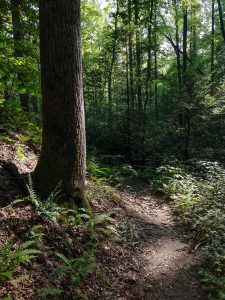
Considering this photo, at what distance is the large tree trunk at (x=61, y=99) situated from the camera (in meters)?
5.07

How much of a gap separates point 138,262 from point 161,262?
1.65 ft

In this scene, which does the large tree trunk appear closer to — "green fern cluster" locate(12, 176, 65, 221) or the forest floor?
"green fern cluster" locate(12, 176, 65, 221)

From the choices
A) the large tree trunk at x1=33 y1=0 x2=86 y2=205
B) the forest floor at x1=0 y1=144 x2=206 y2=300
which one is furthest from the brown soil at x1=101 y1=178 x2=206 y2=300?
the large tree trunk at x1=33 y1=0 x2=86 y2=205

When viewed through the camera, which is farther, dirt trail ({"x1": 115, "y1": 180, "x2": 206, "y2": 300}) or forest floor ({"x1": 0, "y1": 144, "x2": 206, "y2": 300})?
dirt trail ({"x1": 115, "y1": 180, "x2": 206, "y2": 300})

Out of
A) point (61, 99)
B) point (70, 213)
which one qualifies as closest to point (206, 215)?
point (70, 213)

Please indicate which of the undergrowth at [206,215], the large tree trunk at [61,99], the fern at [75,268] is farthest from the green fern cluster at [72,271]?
the undergrowth at [206,215]

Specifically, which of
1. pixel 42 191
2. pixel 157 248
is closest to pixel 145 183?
pixel 157 248

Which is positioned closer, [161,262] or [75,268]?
[75,268]

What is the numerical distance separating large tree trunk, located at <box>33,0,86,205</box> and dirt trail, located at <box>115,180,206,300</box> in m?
1.97

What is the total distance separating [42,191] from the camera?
532 centimetres

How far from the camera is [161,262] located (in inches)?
209

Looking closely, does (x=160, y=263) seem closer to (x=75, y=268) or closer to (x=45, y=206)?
(x=75, y=268)

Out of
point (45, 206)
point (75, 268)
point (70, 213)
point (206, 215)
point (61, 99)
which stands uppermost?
point (61, 99)

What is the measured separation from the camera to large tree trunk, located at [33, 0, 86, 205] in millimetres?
5074
